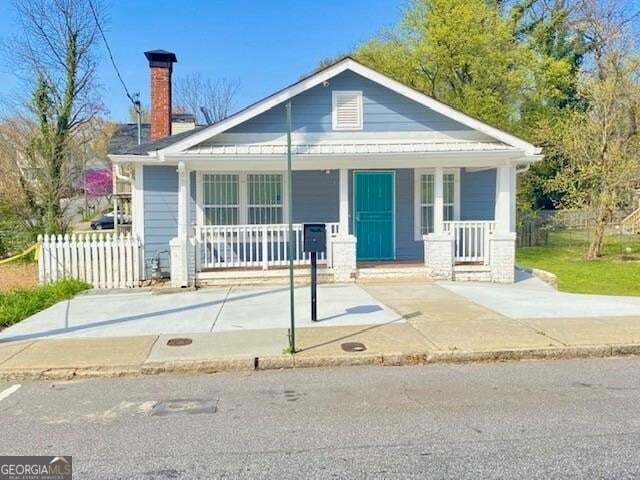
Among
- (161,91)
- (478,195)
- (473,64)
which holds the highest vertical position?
(473,64)

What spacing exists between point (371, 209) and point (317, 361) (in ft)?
24.6

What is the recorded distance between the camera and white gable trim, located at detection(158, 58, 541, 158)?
36.3 ft

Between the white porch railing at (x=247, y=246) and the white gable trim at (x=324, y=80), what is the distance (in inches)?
80.0

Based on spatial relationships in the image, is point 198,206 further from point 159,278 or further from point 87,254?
point 87,254

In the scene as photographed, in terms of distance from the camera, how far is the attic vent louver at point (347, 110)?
11.7m

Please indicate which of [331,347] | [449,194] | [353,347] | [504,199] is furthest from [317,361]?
[449,194]

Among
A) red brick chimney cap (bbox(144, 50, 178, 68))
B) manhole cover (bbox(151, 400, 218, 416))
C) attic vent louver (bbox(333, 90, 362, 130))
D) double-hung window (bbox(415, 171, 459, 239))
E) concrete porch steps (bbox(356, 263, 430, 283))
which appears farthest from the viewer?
red brick chimney cap (bbox(144, 50, 178, 68))

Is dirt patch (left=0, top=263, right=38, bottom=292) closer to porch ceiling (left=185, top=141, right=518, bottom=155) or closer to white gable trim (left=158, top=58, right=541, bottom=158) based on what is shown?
white gable trim (left=158, top=58, right=541, bottom=158)

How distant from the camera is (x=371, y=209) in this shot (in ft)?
Answer: 42.2

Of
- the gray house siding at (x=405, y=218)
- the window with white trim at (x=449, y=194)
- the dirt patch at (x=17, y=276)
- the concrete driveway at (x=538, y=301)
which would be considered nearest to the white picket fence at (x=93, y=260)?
the dirt patch at (x=17, y=276)

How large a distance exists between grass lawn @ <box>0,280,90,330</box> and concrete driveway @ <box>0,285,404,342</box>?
0.26 meters

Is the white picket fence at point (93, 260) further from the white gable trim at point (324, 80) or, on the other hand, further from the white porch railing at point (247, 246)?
the white gable trim at point (324, 80)

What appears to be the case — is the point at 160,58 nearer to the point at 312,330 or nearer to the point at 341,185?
the point at 341,185

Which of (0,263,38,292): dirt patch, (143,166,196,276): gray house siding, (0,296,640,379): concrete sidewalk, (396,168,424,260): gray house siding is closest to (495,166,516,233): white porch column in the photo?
(396,168,424,260): gray house siding
